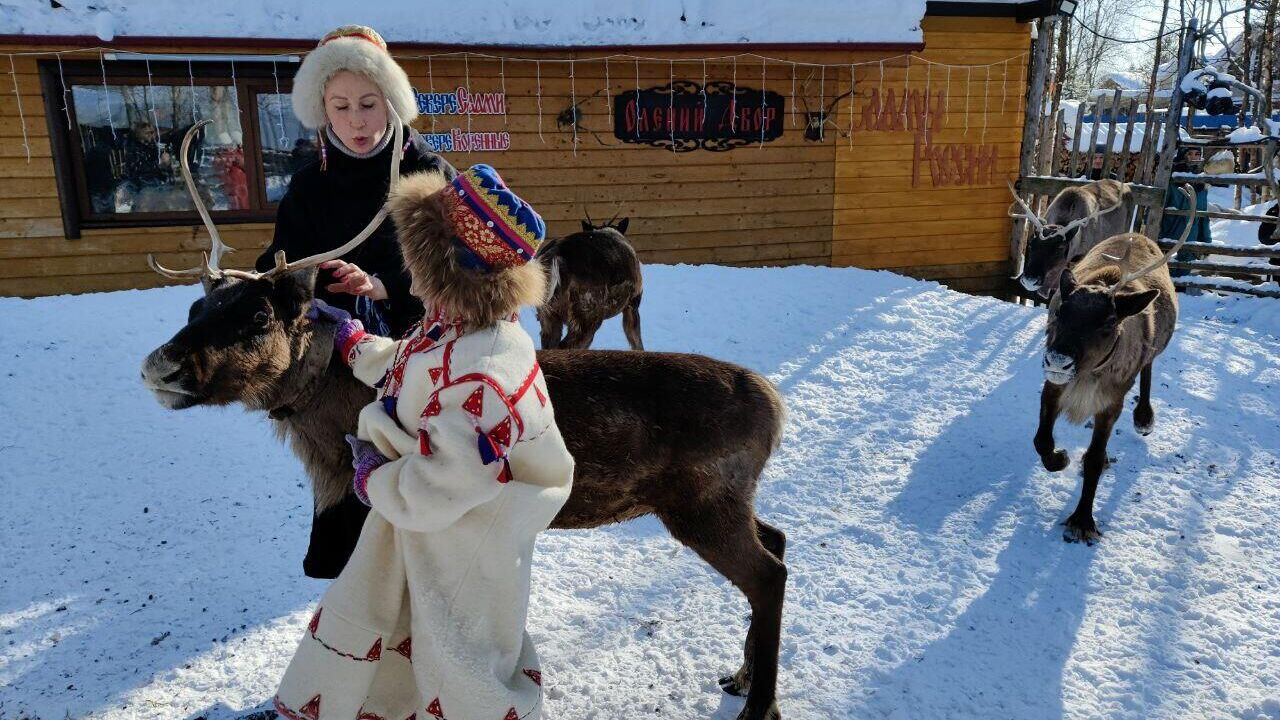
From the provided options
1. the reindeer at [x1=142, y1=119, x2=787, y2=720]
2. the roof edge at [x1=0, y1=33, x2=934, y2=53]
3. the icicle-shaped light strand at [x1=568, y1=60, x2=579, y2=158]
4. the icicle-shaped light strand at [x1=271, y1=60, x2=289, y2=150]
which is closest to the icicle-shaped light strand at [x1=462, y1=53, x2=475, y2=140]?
the roof edge at [x1=0, y1=33, x2=934, y2=53]

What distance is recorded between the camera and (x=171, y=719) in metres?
2.74

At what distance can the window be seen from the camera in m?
8.10

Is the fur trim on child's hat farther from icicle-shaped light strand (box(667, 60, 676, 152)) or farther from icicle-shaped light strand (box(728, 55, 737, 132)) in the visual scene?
icicle-shaped light strand (box(728, 55, 737, 132))

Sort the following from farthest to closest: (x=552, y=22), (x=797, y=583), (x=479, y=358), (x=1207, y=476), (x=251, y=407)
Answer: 1. (x=552, y=22)
2. (x=1207, y=476)
3. (x=797, y=583)
4. (x=251, y=407)
5. (x=479, y=358)

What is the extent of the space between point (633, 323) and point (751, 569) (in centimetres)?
384

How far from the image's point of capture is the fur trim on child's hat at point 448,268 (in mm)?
1946

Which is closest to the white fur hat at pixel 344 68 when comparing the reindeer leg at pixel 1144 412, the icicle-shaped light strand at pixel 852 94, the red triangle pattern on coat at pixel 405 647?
the red triangle pattern on coat at pixel 405 647

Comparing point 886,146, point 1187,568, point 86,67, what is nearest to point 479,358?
point 1187,568

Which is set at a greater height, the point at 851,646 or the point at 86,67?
the point at 86,67

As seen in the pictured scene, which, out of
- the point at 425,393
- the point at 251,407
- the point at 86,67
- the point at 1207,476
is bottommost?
the point at 1207,476

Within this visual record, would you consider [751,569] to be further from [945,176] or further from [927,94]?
[945,176]

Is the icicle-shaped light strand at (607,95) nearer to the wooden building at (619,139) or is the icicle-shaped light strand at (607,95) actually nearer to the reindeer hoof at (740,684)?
the wooden building at (619,139)

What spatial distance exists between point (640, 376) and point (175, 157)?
25.1ft

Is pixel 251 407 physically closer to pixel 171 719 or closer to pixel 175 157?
pixel 171 719
